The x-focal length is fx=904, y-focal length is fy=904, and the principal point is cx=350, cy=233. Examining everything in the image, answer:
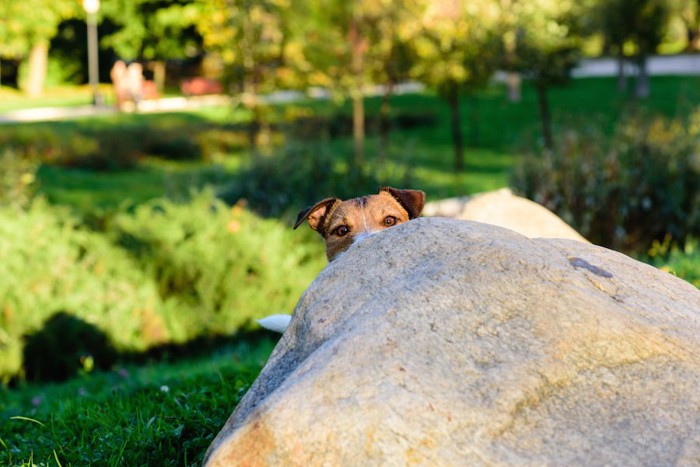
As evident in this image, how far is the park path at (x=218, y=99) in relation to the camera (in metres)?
35.0

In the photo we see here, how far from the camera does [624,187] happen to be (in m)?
11.9

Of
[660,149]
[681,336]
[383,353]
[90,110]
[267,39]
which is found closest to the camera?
[383,353]

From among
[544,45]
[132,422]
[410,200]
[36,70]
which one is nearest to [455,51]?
[544,45]

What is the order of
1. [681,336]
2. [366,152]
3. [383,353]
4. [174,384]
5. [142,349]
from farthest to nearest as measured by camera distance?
[366,152] < [142,349] < [174,384] < [681,336] < [383,353]

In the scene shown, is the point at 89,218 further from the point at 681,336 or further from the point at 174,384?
the point at 681,336

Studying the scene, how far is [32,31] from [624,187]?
4045 centimetres

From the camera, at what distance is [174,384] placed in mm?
6223

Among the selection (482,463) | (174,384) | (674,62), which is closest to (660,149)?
(174,384)

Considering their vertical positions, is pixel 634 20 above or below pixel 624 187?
above

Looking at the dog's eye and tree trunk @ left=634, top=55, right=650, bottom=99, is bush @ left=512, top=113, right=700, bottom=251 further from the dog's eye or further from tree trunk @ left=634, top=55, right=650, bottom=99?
tree trunk @ left=634, top=55, right=650, bottom=99

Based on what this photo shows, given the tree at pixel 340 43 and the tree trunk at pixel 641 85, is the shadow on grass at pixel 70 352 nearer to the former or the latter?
the tree at pixel 340 43

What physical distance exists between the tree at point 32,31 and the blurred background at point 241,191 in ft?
41.1

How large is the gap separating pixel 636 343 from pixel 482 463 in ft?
2.58

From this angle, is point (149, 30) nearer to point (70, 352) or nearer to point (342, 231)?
point (70, 352)
